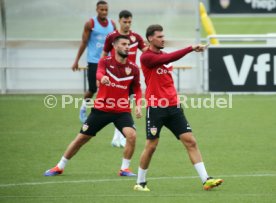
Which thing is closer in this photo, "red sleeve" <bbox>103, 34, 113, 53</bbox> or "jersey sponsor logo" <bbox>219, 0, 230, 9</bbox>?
"red sleeve" <bbox>103, 34, 113, 53</bbox>

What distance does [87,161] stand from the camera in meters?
14.4

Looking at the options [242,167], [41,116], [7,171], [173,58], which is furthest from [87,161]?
[41,116]

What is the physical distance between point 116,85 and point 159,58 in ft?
A: 5.02

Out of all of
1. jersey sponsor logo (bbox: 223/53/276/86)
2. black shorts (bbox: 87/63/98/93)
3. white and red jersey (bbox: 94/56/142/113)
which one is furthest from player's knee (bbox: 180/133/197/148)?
jersey sponsor logo (bbox: 223/53/276/86)

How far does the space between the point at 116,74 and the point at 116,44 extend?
0.48 meters

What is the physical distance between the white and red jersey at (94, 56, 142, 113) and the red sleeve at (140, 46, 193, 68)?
1.08 m

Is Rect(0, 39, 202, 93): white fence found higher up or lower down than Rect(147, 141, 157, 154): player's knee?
higher up

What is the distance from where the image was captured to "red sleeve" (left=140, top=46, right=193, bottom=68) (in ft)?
36.6

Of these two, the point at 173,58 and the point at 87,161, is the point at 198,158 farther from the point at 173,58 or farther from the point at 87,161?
the point at 87,161

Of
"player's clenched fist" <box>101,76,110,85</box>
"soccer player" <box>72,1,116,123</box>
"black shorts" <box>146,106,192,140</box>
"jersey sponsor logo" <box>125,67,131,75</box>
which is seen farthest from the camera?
"soccer player" <box>72,1,116,123</box>

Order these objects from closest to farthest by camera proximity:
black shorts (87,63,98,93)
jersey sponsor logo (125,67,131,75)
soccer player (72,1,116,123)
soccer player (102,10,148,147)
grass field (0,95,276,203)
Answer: grass field (0,95,276,203) < jersey sponsor logo (125,67,131,75) < soccer player (102,10,148,147) < soccer player (72,1,116,123) < black shorts (87,63,98,93)

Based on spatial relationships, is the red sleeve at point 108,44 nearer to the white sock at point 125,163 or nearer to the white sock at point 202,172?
the white sock at point 125,163

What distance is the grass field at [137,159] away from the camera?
448 inches

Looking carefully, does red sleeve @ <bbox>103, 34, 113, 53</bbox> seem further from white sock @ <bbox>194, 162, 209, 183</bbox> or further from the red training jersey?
white sock @ <bbox>194, 162, 209, 183</bbox>
